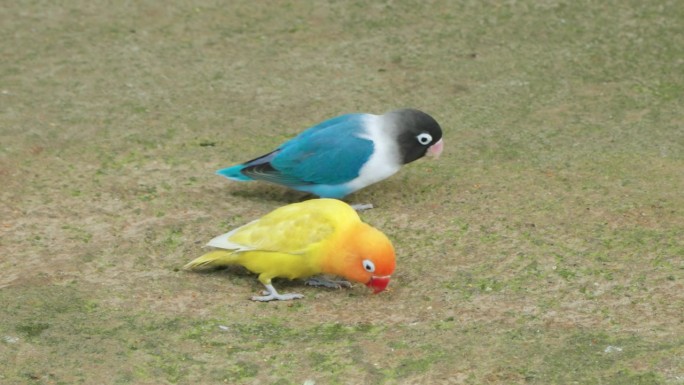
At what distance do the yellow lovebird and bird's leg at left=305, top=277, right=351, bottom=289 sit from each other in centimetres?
10

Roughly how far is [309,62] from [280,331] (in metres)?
3.33

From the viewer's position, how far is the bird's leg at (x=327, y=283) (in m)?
4.72

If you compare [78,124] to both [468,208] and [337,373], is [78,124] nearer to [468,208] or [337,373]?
[468,208]

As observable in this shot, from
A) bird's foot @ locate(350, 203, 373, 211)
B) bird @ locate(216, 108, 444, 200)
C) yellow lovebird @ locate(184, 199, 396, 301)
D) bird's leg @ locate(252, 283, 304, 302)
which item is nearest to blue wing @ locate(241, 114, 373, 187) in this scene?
bird @ locate(216, 108, 444, 200)

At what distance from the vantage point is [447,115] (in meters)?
6.55

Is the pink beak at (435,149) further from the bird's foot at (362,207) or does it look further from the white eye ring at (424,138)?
the bird's foot at (362,207)

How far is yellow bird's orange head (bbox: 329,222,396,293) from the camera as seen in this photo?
439 centimetres

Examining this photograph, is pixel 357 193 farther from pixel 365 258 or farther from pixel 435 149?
pixel 365 258

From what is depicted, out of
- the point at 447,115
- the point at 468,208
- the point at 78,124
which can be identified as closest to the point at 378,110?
the point at 447,115

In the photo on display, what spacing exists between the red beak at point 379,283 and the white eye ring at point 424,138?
4.15 feet

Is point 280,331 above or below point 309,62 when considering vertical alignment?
below

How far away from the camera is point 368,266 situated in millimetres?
4398

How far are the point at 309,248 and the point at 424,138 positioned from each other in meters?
1.28

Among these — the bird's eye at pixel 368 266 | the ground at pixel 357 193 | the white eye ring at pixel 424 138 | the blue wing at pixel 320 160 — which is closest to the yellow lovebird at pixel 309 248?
the bird's eye at pixel 368 266
